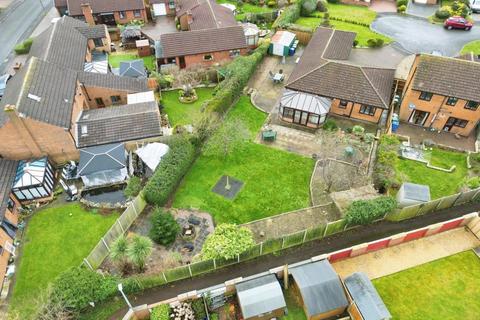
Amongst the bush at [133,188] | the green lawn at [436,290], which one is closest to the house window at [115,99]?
the bush at [133,188]

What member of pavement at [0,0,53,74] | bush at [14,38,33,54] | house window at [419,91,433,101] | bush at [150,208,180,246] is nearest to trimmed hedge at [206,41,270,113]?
bush at [150,208,180,246]

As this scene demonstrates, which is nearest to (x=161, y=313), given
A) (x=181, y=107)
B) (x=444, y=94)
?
(x=181, y=107)

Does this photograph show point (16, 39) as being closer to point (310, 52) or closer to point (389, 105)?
point (310, 52)

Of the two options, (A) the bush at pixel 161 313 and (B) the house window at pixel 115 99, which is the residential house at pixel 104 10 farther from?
(A) the bush at pixel 161 313

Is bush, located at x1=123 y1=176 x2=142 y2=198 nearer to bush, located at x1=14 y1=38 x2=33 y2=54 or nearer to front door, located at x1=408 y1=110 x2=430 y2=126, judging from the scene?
front door, located at x1=408 y1=110 x2=430 y2=126

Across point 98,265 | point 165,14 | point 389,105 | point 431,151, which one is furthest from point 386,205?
point 165,14

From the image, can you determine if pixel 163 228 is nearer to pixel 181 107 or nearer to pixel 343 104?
pixel 181 107
